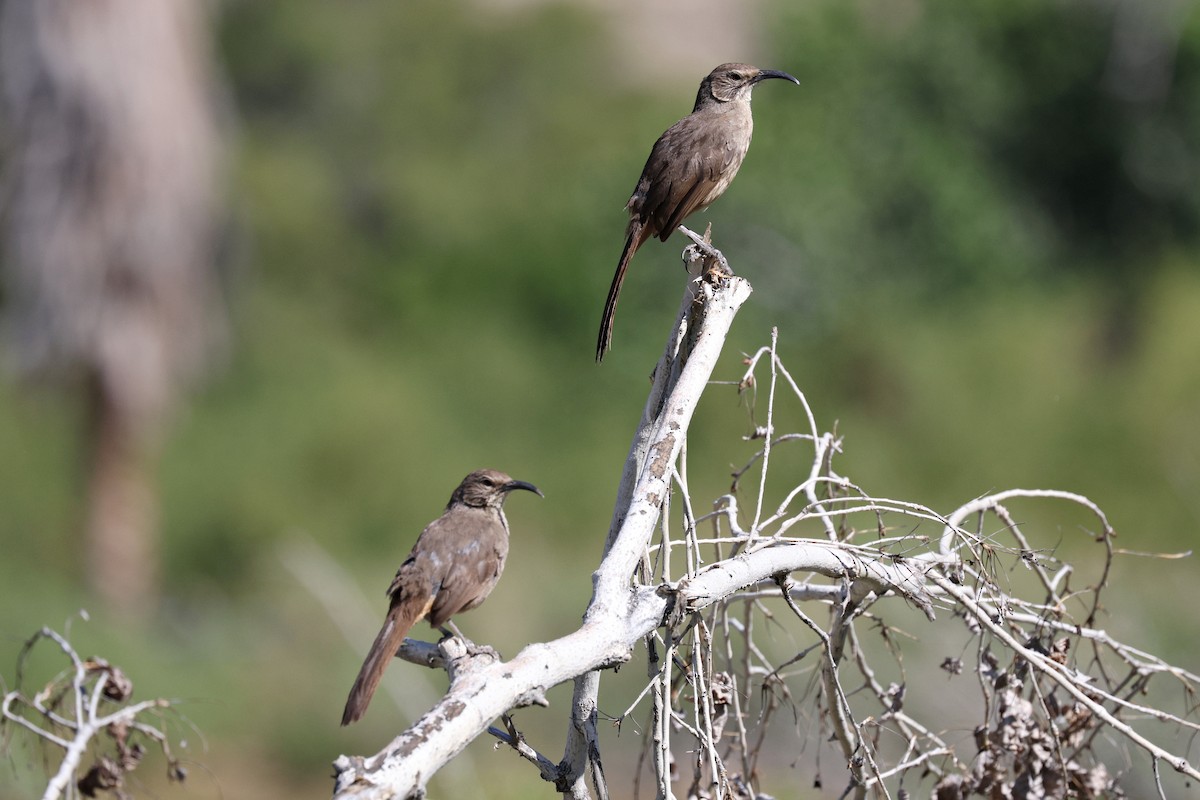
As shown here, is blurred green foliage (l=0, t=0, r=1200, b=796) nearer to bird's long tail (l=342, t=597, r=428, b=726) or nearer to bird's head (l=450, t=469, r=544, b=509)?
bird's head (l=450, t=469, r=544, b=509)

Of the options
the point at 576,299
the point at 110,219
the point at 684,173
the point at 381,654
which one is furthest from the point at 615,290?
the point at 576,299

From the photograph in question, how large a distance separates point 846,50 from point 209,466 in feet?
33.8

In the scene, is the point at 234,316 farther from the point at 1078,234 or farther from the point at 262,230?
the point at 1078,234

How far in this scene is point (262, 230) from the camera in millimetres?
19000

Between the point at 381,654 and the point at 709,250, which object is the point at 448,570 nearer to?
the point at 381,654

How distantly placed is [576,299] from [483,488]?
14266mm

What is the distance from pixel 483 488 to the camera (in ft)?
17.0

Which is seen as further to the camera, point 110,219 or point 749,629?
point 110,219

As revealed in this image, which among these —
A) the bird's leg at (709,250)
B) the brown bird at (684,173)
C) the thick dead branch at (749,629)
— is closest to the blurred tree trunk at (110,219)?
the brown bird at (684,173)

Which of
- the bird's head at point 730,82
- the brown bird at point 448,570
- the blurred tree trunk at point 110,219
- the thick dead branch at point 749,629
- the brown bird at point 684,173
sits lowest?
the thick dead branch at point 749,629

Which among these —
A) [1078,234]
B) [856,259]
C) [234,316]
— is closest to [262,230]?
[234,316]

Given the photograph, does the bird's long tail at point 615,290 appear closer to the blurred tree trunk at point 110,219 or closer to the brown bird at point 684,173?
the brown bird at point 684,173

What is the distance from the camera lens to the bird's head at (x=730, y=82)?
239 inches

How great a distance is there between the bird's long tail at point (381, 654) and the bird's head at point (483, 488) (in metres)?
0.67
